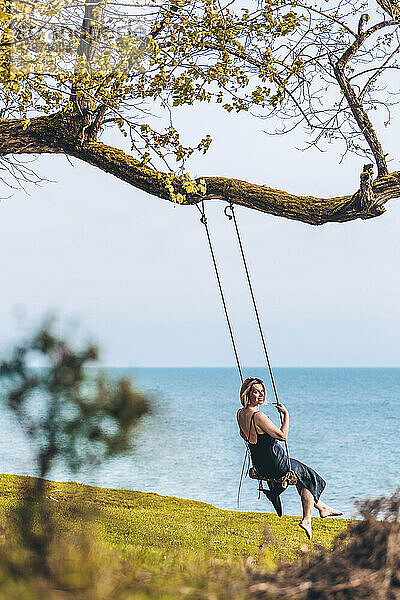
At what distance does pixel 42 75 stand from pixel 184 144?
51.6 inches

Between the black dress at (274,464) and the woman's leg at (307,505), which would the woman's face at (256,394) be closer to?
the black dress at (274,464)

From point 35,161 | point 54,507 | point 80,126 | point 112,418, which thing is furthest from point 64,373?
point 35,161

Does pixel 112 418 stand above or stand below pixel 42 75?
below

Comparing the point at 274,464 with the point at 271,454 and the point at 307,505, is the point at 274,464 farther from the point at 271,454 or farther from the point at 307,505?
the point at 307,505

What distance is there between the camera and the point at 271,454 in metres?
5.41

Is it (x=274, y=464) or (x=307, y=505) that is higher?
(x=274, y=464)

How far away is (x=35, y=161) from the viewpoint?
7.75 m

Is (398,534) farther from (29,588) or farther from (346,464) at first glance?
(346,464)

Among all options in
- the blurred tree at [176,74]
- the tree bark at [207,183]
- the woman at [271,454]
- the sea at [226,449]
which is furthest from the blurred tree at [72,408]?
the tree bark at [207,183]

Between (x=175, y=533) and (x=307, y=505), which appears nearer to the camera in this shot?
(x=307, y=505)

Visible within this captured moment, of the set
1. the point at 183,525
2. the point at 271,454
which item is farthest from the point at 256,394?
the point at 183,525

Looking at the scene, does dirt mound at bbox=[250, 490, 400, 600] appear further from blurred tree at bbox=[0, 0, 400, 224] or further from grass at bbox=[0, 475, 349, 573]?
blurred tree at bbox=[0, 0, 400, 224]

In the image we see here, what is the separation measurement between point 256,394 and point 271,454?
1.48 ft

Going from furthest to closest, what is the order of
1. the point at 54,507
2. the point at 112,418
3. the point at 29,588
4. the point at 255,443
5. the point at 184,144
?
1. the point at 184,144
2. the point at 255,443
3. the point at 112,418
4. the point at 54,507
5. the point at 29,588
